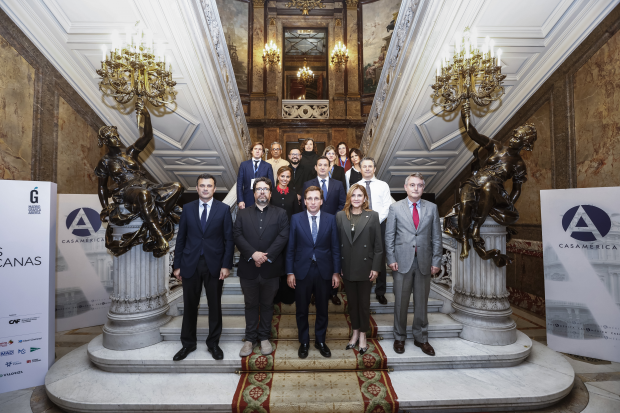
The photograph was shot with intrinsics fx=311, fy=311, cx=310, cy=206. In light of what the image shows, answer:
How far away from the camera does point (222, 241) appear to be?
10.2 ft

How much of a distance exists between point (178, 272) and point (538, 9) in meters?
5.58

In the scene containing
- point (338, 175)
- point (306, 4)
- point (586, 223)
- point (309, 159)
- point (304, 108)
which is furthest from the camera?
point (304, 108)

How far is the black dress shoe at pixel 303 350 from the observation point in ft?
9.98

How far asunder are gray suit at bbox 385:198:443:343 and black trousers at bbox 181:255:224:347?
177cm

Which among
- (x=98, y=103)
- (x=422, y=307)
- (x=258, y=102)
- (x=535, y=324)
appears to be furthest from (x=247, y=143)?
(x=535, y=324)

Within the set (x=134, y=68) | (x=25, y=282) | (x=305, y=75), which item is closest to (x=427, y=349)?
(x=25, y=282)

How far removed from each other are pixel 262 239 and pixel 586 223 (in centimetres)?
369

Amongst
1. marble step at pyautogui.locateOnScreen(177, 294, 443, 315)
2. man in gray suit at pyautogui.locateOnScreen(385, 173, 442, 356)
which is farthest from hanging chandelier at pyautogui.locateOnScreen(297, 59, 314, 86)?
marble step at pyautogui.locateOnScreen(177, 294, 443, 315)

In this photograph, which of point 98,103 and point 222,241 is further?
point 98,103

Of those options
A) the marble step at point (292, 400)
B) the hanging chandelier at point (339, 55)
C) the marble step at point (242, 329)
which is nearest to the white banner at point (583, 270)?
the marble step at point (292, 400)

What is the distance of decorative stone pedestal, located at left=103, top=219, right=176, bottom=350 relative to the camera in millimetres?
3232

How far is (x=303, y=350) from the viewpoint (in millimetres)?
3062

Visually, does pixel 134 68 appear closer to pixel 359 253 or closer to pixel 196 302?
pixel 196 302

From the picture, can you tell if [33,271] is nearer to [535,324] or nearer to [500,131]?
[535,324]
